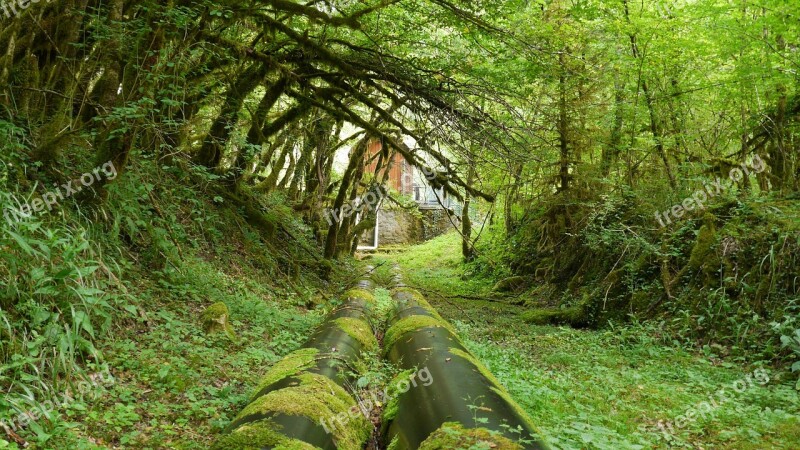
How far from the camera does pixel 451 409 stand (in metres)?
2.85

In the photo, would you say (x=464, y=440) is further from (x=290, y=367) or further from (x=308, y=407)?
(x=290, y=367)

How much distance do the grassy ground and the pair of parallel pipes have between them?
1.82 feet

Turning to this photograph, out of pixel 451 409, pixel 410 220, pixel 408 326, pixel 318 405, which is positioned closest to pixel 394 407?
pixel 318 405

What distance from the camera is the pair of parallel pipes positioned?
2.59 m

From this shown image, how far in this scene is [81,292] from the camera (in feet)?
11.7

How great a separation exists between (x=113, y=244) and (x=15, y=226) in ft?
5.24

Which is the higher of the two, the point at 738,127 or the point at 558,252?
the point at 738,127

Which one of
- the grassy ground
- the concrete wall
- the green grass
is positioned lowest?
the grassy ground

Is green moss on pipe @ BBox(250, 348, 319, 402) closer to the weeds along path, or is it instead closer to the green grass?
the green grass

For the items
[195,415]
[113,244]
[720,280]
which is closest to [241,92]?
[113,244]

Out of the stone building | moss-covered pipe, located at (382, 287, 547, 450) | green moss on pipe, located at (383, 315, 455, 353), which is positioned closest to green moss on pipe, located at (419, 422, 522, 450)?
moss-covered pipe, located at (382, 287, 547, 450)

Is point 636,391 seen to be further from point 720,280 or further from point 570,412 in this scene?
point 720,280

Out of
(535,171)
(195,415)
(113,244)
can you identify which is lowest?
(195,415)

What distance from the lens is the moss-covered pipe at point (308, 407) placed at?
2664mm
